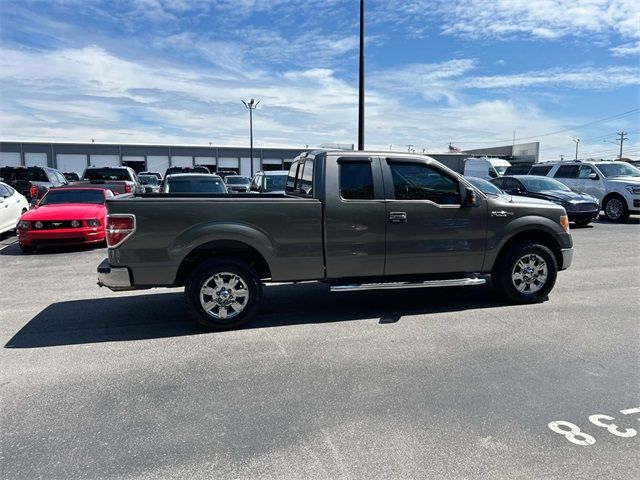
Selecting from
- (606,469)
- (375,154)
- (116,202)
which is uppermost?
(375,154)

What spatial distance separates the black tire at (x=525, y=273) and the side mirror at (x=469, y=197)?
0.89 metres

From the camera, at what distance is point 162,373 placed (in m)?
4.05

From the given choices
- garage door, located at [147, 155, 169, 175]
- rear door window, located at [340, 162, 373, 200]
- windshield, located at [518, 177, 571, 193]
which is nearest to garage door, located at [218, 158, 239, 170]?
garage door, located at [147, 155, 169, 175]

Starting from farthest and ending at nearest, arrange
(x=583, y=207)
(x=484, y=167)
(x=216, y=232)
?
(x=484, y=167)
(x=583, y=207)
(x=216, y=232)

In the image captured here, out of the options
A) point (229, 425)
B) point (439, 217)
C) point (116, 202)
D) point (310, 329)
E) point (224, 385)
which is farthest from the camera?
point (439, 217)

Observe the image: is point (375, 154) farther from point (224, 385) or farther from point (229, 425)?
point (229, 425)

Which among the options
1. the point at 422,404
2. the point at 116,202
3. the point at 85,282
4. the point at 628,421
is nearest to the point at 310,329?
the point at 422,404

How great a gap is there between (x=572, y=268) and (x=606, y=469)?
6224 millimetres

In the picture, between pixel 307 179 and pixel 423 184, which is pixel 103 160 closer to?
pixel 307 179

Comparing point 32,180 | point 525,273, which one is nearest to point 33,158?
point 32,180

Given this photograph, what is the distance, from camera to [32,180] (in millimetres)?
17484

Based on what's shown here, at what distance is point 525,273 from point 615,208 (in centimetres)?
1212

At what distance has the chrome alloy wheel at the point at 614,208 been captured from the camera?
15.5m

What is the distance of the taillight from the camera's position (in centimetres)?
475
